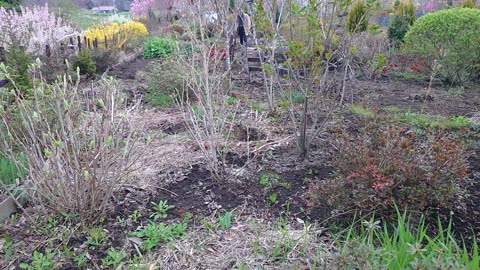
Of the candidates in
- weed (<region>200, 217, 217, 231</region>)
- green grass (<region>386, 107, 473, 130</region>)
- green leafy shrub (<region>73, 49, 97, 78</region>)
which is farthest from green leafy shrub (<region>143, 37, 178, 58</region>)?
weed (<region>200, 217, 217, 231</region>)

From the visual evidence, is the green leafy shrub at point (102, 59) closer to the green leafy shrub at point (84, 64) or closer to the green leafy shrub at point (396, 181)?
the green leafy shrub at point (84, 64)

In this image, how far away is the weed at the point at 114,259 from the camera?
2.77 m

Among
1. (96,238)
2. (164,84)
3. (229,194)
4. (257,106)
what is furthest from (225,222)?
(164,84)

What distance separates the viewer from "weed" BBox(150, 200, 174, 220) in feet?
10.8

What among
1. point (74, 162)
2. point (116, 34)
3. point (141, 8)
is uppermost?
point (141, 8)

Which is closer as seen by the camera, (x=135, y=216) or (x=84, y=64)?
(x=135, y=216)

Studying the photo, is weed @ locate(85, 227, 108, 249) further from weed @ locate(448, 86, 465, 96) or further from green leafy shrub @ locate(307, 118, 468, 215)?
weed @ locate(448, 86, 465, 96)

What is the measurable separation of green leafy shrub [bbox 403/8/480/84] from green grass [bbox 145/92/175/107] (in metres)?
4.45

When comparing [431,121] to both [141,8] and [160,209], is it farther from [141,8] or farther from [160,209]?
[141,8]

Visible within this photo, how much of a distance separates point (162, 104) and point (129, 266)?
387 centimetres

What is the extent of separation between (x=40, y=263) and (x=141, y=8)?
1870 centimetres

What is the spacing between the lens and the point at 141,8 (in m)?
20.0

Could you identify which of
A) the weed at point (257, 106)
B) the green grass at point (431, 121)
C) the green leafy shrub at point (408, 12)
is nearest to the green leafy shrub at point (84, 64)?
the weed at point (257, 106)

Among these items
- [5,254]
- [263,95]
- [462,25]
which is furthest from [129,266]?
[462,25]
